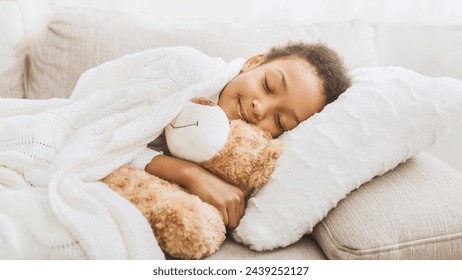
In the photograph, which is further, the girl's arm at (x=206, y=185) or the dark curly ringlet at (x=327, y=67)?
the dark curly ringlet at (x=327, y=67)

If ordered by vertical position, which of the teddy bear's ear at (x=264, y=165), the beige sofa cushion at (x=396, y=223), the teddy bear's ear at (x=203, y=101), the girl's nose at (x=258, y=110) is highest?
the teddy bear's ear at (x=203, y=101)

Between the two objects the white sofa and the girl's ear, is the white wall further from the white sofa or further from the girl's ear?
the girl's ear

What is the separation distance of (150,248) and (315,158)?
0.36 m

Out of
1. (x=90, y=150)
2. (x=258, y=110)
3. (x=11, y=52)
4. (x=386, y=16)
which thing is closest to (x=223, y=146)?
(x=258, y=110)

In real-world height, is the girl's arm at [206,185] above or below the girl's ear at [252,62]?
below

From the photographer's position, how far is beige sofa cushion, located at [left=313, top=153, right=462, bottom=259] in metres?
0.86

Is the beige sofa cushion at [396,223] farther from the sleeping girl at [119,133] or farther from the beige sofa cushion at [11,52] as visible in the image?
the beige sofa cushion at [11,52]

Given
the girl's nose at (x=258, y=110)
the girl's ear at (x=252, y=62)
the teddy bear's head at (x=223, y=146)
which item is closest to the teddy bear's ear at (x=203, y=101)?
the teddy bear's head at (x=223, y=146)

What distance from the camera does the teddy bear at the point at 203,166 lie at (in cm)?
81

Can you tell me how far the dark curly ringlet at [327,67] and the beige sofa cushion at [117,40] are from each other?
9.6 inches

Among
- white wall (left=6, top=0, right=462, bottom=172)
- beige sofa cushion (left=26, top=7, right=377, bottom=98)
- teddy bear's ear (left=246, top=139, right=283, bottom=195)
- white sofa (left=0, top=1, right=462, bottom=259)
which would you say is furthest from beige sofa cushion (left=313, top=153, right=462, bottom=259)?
white wall (left=6, top=0, right=462, bottom=172)

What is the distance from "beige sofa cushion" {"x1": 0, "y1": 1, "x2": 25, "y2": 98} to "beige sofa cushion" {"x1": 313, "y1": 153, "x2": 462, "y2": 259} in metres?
0.95

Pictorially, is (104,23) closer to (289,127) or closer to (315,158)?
(289,127)
